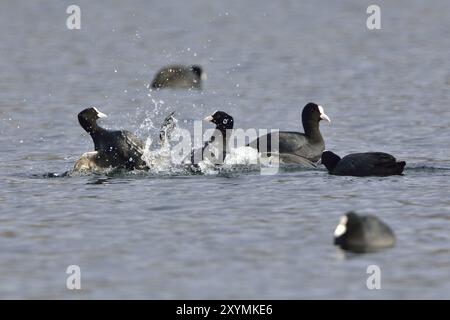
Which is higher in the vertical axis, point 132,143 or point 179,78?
point 179,78

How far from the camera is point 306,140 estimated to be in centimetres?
1942

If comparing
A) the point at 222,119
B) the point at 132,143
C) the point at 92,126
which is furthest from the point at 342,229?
the point at 92,126

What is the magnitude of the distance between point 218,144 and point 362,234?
664 cm

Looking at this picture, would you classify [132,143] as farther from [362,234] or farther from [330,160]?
[362,234]

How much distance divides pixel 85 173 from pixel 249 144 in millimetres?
3107

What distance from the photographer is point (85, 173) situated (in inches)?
675

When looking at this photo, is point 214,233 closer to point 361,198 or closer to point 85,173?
point 361,198

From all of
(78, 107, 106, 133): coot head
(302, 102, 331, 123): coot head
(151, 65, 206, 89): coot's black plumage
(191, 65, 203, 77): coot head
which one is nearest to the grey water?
(151, 65, 206, 89): coot's black plumage

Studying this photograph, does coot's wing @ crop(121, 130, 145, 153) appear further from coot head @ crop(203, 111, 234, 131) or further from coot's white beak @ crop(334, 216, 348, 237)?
coot's white beak @ crop(334, 216, 348, 237)

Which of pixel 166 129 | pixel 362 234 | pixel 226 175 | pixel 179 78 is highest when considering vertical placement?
pixel 179 78

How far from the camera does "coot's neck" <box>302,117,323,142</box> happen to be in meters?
19.6

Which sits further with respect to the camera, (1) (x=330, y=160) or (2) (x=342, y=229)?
(1) (x=330, y=160)

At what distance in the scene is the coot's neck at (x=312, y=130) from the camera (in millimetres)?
19594

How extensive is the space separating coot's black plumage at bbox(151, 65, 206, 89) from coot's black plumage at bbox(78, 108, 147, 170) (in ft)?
35.7
